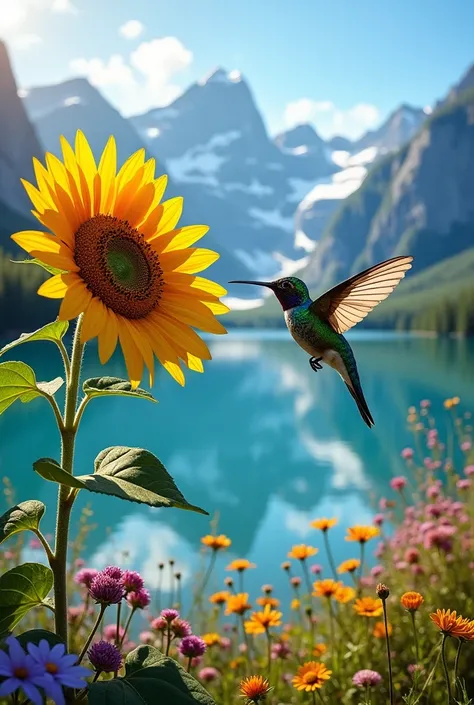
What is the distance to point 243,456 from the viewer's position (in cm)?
1952

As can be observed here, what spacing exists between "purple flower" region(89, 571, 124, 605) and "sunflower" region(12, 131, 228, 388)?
47 centimetres

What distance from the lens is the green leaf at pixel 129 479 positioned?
40.6 inches

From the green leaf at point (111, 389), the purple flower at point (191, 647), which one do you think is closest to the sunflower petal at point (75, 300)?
the green leaf at point (111, 389)

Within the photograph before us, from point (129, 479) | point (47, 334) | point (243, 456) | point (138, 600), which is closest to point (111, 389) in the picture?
point (47, 334)

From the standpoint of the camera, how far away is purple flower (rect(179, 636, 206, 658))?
184 centimetres

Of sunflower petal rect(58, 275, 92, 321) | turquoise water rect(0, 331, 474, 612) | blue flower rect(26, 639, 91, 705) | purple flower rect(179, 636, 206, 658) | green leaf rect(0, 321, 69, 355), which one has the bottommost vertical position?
turquoise water rect(0, 331, 474, 612)

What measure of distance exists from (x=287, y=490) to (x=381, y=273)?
1487cm

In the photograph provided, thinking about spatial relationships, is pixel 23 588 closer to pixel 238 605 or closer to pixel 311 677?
pixel 311 677

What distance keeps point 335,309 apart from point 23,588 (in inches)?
33.9

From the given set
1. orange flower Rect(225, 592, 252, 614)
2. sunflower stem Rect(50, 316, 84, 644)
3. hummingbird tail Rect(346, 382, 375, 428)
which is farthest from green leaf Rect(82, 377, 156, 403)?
orange flower Rect(225, 592, 252, 614)

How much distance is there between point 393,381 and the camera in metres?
35.2

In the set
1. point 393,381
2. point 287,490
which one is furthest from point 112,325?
point 393,381

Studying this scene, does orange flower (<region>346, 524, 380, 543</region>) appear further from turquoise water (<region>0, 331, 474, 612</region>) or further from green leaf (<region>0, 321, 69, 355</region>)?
green leaf (<region>0, 321, 69, 355</region>)

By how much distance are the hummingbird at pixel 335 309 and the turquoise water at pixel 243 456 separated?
3.37 feet
